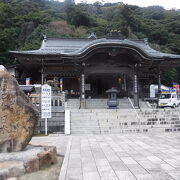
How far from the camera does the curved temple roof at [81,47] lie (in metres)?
16.1

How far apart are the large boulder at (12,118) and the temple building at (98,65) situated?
11045mm

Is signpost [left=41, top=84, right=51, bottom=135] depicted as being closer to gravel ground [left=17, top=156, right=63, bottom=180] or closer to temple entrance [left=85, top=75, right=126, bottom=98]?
gravel ground [left=17, top=156, right=63, bottom=180]

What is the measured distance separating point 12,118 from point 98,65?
14.1 metres

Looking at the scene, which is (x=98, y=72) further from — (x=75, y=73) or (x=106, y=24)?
(x=106, y=24)

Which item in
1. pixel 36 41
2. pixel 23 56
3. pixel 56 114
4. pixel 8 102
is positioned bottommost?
pixel 56 114

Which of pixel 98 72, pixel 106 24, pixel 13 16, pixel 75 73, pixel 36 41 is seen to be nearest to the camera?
pixel 98 72

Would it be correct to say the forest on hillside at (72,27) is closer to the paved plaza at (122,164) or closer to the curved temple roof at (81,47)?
the curved temple roof at (81,47)

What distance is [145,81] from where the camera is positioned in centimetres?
2284

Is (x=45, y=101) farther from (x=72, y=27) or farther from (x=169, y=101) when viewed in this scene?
(x=72, y=27)

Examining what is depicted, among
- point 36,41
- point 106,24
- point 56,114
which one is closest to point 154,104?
point 56,114

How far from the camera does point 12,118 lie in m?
5.07

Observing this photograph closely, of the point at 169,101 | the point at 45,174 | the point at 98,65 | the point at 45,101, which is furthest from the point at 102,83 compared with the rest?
the point at 45,174

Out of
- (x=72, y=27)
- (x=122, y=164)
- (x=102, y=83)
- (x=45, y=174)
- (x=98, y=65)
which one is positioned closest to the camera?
(x=45, y=174)

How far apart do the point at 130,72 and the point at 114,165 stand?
48.5 ft
